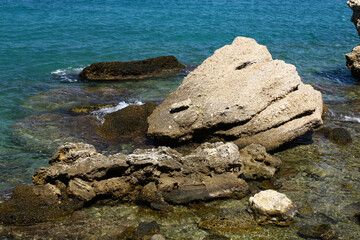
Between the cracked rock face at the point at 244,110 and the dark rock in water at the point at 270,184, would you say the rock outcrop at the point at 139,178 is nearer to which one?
the dark rock in water at the point at 270,184

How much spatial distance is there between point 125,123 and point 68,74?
8.91 m

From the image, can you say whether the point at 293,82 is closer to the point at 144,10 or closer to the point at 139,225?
the point at 139,225

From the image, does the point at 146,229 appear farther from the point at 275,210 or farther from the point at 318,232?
the point at 318,232

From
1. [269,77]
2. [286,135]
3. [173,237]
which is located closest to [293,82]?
[269,77]

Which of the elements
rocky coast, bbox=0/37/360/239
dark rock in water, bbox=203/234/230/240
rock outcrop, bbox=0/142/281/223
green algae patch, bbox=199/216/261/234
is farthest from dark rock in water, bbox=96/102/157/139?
dark rock in water, bbox=203/234/230/240

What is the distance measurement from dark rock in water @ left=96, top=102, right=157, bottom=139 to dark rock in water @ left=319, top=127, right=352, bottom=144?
6.11 meters

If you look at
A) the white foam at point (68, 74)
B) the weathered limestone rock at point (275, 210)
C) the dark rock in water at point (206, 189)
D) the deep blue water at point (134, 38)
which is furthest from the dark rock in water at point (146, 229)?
the white foam at point (68, 74)

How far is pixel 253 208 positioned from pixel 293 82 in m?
5.07

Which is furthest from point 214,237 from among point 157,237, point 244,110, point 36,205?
point 244,110

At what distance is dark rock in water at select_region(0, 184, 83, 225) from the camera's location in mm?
8969

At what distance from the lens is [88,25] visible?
1291 inches

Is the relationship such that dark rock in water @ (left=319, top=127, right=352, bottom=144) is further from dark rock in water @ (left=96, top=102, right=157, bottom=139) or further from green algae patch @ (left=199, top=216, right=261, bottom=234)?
dark rock in water @ (left=96, top=102, right=157, bottom=139)

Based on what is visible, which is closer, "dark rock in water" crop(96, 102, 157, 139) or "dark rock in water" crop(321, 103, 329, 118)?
"dark rock in water" crop(96, 102, 157, 139)

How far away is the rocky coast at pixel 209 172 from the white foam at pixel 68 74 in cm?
757
